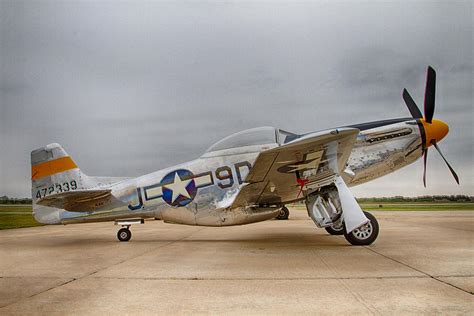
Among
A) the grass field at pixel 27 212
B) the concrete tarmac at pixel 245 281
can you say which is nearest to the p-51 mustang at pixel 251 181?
the concrete tarmac at pixel 245 281

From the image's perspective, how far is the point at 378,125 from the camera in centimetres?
793

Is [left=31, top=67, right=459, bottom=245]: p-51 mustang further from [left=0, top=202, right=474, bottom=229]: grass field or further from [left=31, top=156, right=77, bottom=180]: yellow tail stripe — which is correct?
[left=0, top=202, right=474, bottom=229]: grass field

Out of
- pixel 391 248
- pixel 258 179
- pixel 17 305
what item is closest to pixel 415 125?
pixel 391 248

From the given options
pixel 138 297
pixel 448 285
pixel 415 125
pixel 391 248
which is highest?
pixel 415 125

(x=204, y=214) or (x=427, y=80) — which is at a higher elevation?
(x=427, y=80)

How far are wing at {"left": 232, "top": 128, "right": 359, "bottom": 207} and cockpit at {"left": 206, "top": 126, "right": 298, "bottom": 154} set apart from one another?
3.30 feet

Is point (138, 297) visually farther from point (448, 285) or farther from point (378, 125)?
point (378, 125)

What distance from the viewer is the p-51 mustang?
701 cm

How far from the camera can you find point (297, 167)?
693 cm

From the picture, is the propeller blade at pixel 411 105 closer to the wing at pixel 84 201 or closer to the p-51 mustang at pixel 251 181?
the p-51 mustang at pixel 251 181

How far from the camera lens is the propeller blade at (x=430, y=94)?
25.8 ft

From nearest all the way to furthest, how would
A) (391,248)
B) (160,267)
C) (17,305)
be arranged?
(17,305) < (160,267) < (391,248)

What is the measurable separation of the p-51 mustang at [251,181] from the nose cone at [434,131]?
0.07ft

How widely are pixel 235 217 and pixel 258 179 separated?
52.2 inches
